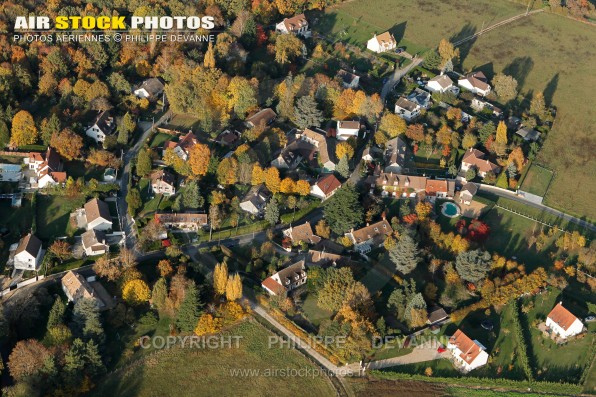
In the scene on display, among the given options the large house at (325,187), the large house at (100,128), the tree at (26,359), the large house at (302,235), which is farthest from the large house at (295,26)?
the tree at (26,359)

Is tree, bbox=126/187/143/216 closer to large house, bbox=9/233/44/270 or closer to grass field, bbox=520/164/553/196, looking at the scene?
large house, bbox=9/233/44/270

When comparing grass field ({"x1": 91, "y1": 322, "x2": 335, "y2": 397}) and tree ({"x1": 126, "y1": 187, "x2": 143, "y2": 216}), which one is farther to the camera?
tree ({"x1": 126, "y1": 187, "x2": 143, "y2": 216})

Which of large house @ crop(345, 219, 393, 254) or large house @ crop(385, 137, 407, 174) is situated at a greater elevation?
large house @ crop(385, 137, 407, 174)

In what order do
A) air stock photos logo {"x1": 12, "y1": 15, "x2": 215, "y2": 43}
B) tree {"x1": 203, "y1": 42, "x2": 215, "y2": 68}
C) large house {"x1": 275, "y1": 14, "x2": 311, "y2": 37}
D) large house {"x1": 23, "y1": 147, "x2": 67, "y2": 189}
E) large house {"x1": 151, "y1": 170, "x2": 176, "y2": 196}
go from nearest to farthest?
large house {"x1": 23, "y1": 147, "x2": 67, "y2": 189}
large house {"x1": 151, "y1": 170, "x2": 176, "y2": 196}
tree {"x1": 203, "y1": 42, "x2": 215, "y2": 68}
air stock photos logo {"x1": 12, "y1": 15, "x2": 215, "y2": 43}
large house {"x1": 275, "y1": 14, "x2": 311, "y2": 37}

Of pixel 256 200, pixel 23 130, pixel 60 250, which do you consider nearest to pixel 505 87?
pixel 256 200

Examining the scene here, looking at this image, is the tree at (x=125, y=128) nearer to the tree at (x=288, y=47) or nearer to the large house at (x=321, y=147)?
the large house at (x=321, y=147)

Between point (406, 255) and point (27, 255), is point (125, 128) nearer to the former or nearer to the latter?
point (27, 255)

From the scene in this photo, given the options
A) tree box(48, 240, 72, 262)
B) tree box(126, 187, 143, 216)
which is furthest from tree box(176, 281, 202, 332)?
tree box(126, 187, 143, 216)

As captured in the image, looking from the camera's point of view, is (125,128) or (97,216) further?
(125,128)
